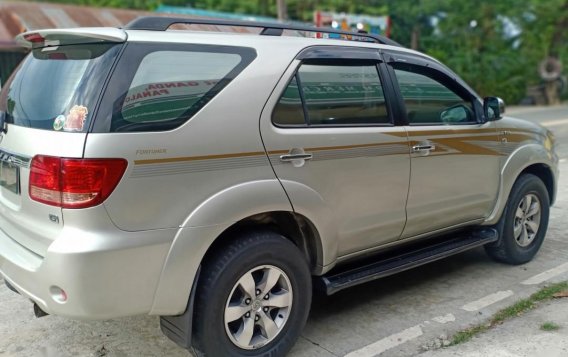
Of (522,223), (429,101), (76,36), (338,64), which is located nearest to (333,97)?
(338,64)

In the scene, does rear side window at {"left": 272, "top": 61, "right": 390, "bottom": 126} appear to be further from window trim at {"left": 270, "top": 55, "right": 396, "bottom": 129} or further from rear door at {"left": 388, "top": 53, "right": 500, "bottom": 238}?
rear door at {"left": 388, "top": 53, "right": 500, "bottom": 238}

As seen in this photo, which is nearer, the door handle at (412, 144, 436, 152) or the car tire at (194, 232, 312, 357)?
the car tire at (194, 232, 312, 357)

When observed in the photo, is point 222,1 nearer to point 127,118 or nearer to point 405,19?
point 405,19

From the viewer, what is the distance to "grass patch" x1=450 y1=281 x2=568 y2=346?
3.52m

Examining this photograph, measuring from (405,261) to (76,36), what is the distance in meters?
2.55

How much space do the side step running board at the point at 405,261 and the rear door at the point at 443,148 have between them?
16cm

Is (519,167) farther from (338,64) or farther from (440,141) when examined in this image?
(338,64)

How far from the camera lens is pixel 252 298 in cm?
301

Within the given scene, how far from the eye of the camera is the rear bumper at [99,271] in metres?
2.49

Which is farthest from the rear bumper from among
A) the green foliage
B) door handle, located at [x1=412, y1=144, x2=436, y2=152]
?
the green foliage

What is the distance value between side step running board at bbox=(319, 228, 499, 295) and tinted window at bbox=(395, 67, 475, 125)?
37.4 inches

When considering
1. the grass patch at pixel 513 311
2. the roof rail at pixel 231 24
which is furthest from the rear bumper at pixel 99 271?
the grass patch at pixel 513 311

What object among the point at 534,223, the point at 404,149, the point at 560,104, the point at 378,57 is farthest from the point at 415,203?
the point at 560,104

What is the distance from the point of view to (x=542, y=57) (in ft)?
93.3
